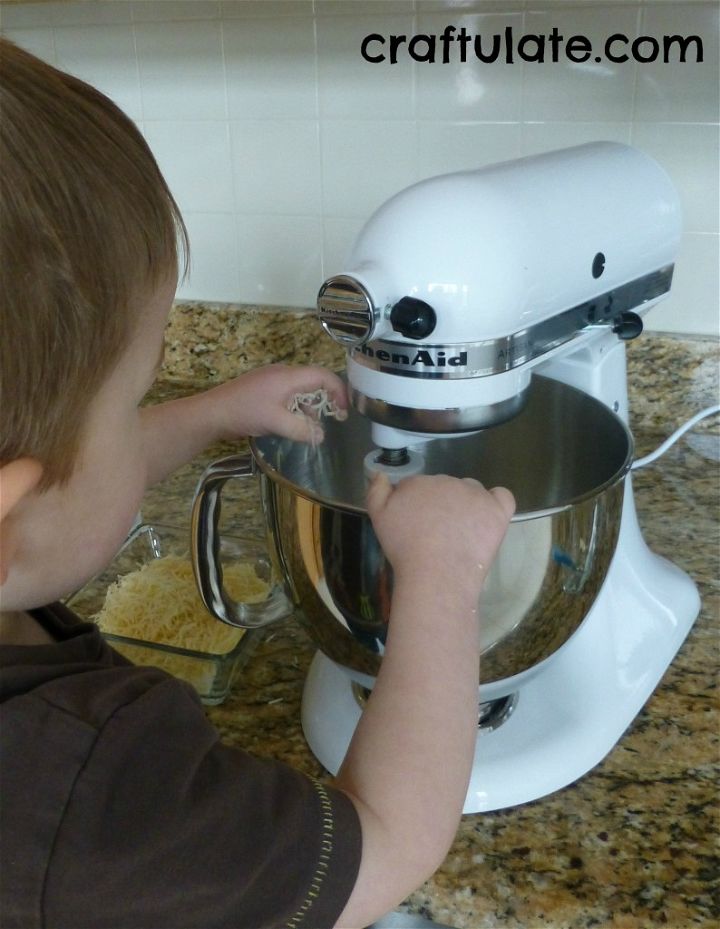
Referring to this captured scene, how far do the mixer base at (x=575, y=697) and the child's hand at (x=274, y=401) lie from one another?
0.60 feet

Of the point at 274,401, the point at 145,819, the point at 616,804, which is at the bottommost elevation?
the point at 616,804

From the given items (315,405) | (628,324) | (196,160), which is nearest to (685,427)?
(628,324)

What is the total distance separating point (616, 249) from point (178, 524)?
0.53 m

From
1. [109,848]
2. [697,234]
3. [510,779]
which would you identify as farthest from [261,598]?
[697,234]

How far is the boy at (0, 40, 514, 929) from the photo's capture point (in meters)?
0.42

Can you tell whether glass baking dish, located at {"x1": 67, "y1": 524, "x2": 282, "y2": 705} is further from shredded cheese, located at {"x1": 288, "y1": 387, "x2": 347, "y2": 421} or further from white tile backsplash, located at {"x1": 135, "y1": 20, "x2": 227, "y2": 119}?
white tile backsplash, located at {"x1": 135, "y1": 20, "x2": 227, "y2": 119}

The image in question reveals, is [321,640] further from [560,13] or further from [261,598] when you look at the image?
[560,13]

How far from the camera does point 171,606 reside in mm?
777

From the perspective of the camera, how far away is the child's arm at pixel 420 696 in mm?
484

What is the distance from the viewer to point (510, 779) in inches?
24.3

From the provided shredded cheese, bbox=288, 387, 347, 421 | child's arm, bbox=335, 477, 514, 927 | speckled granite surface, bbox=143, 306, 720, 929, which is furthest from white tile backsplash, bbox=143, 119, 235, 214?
child's arm, bbox=335, 477, 514, 927

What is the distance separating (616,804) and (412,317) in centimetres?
36

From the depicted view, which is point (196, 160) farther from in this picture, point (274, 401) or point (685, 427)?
point (685, 427)

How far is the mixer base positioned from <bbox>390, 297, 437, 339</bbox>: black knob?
245 mm
